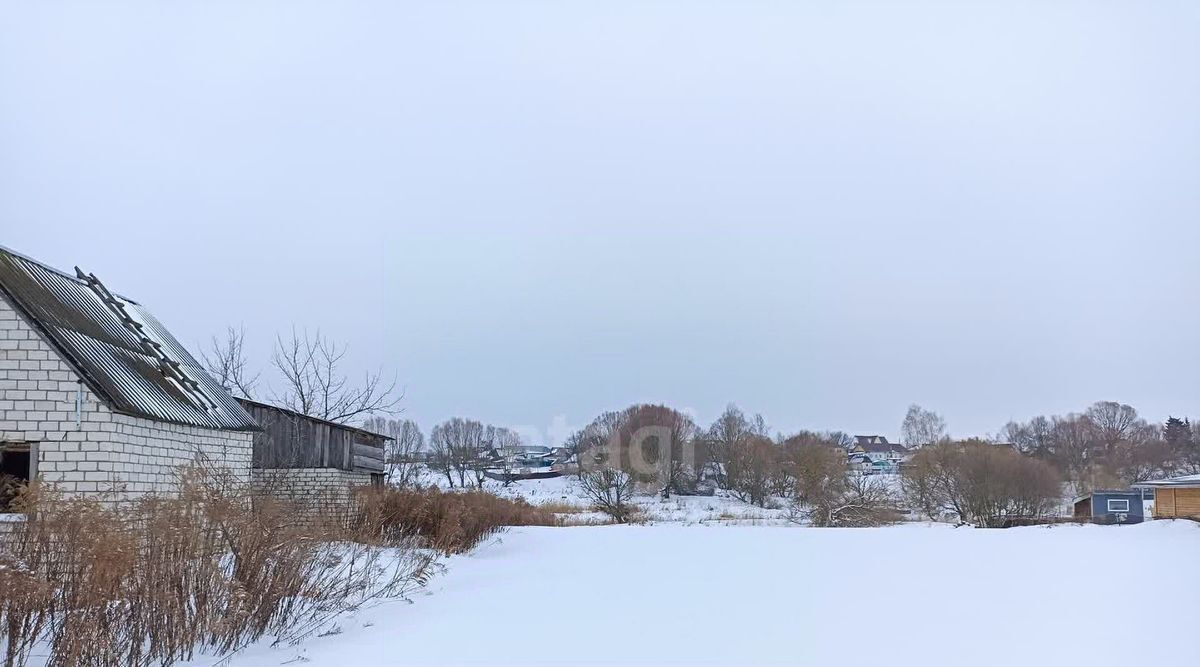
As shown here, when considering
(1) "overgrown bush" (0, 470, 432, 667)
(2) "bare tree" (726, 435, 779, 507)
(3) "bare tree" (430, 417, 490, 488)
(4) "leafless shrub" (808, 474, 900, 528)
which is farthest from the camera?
(3) "bare tree" (430, 417, 490, 488)

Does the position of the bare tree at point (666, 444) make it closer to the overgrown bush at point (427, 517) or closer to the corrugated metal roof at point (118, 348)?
the overgrown bush at point (427, 517)

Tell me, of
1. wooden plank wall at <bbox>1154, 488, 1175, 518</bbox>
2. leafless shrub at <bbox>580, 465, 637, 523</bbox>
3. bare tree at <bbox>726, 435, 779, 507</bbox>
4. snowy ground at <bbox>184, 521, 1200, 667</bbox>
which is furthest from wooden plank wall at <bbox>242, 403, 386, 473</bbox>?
bare tree at <bbox>726, 435, 779, 507</bbox>

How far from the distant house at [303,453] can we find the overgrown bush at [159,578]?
989 centimetres

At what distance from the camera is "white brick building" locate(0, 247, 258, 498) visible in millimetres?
11008

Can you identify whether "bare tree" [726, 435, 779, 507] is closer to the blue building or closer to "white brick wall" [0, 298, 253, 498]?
the blue building

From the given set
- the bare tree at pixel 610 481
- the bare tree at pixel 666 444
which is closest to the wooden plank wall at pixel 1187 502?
the bare tree at pixel 610 481

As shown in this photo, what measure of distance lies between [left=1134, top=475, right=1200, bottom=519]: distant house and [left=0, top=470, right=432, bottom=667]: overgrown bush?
29433mm

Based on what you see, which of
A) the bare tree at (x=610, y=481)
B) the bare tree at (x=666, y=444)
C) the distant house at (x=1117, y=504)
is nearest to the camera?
the bare tree at (x=610, y=481)

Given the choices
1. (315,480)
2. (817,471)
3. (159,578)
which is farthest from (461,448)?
(159,578)

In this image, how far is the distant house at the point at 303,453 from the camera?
19.5 meters

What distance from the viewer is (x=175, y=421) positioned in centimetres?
1261

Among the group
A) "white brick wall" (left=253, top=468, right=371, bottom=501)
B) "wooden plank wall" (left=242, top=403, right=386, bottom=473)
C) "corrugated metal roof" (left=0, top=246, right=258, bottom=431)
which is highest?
"corrugated metal roof" (left=0, top=246, right=258, bottom=431)

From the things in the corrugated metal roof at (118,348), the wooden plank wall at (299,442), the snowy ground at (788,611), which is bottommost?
the snowy ground at (788,611)

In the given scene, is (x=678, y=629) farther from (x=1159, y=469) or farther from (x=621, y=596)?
(x=1159, y=469)
